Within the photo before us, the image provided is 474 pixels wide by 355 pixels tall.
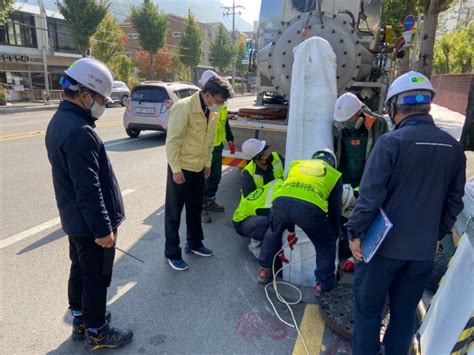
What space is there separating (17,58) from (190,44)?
20.3 meters

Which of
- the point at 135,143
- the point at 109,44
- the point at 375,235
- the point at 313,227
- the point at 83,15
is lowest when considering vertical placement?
the point at 135,143

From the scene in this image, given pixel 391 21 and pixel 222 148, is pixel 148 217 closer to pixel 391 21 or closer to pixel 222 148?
pixel 222 148

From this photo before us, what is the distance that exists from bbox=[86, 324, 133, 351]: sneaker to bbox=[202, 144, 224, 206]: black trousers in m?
2.81

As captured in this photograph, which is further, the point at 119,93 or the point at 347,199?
the point at 119,93

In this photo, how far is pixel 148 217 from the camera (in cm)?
502

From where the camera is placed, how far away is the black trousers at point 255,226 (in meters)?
3.78

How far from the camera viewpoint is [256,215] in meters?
3.95

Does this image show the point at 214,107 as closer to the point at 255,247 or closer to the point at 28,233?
the point at 255,247

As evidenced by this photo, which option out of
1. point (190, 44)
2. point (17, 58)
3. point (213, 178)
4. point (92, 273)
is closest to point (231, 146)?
point (213, 178)

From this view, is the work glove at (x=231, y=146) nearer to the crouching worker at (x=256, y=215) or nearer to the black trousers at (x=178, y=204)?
the crouching worker at (x=256, y=215)

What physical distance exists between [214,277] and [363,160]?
6.23 ft

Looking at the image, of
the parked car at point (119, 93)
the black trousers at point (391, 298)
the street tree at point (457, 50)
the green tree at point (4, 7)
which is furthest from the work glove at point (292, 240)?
the street tree at point (457, 50)

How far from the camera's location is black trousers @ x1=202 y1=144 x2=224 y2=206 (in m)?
5.18

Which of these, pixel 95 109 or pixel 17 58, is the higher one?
pixel 17 58
